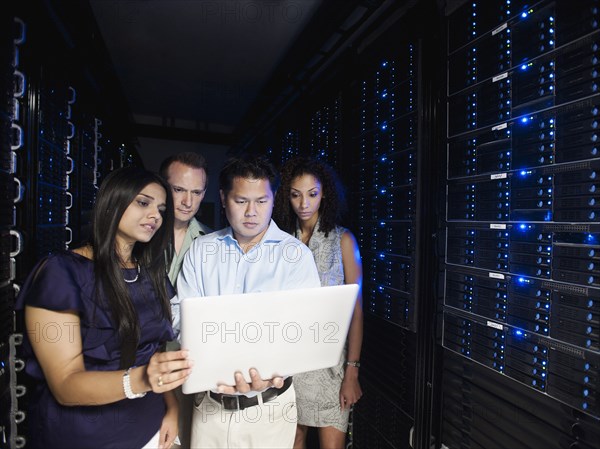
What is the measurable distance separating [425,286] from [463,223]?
32 centimetres

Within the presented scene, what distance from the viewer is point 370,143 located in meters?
A: 1.83

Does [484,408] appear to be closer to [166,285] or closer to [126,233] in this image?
→ [166,285]

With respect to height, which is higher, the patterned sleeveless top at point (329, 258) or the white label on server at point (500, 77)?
the white label on server at point (500, 77)

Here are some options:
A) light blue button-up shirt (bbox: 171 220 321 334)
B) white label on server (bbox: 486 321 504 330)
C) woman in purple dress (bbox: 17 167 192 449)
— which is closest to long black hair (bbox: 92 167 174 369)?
woman in purple dress (bbox: 17 167 192 449)

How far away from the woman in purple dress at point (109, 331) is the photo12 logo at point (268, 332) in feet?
0.35

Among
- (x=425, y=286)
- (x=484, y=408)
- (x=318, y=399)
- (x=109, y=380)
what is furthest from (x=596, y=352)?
(x=109, y=380)

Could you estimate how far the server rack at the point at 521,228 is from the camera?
90 centimetres

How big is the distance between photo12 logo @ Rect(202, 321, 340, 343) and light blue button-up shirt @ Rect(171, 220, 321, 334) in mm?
333

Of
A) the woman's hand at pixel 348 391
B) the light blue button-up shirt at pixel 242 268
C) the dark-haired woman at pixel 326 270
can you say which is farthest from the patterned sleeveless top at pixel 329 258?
the woman's hand at pixel 348 391

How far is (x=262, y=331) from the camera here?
926 mm

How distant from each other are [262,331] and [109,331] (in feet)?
1.61

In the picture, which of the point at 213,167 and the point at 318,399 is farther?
the point at 213,167

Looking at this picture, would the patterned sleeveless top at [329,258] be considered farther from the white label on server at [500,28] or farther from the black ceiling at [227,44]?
the black ceiling at [227,44]

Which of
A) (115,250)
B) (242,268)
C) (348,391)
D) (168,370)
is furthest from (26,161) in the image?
(348,391)
